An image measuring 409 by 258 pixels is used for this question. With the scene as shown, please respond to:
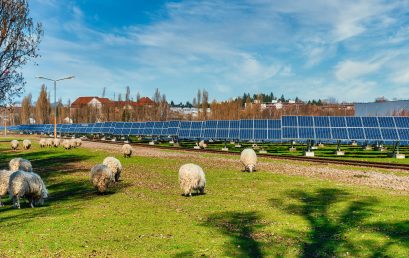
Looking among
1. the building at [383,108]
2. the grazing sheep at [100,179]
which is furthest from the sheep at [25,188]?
the building at [383,108]

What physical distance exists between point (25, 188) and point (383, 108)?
112579 millimetres

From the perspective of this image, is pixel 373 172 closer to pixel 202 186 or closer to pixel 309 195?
pixel 309 195

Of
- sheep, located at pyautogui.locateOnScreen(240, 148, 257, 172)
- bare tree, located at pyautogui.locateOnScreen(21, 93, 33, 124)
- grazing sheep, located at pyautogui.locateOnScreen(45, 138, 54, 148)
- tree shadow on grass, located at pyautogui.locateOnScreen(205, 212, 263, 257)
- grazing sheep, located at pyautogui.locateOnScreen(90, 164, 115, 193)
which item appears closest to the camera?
tree shadow on grass, located at pyautogui.locateOnScreen(205, 212, 263, 257)

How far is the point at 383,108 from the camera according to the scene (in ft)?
367

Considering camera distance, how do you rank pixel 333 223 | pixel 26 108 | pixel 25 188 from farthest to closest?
1. pixel 26 108
2. pixel 25 188
3. pixel 333 223

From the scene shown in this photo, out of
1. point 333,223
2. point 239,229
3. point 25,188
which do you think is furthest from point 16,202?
point 333,223

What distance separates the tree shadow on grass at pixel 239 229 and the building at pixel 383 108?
99.1 metres

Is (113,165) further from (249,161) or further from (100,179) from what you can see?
(249,161)

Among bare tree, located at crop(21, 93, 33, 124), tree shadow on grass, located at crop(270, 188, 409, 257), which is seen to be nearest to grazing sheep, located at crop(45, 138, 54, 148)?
tree shadow on grass, located at crop(270, 188, 409, 257)

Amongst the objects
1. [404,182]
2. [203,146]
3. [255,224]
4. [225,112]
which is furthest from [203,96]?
[255,224]

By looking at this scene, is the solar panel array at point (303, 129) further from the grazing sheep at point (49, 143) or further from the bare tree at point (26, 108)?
the bare tree at point (26, 108)

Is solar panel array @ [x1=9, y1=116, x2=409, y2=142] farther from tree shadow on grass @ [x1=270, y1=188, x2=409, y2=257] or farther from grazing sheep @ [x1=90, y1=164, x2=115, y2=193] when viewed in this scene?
grazing sheep @ [x1=90, y1=164, x2=115, y2=193]

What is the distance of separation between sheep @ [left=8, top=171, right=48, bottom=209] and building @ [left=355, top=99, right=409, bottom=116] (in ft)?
334

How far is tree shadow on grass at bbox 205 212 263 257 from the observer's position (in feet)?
34.4
